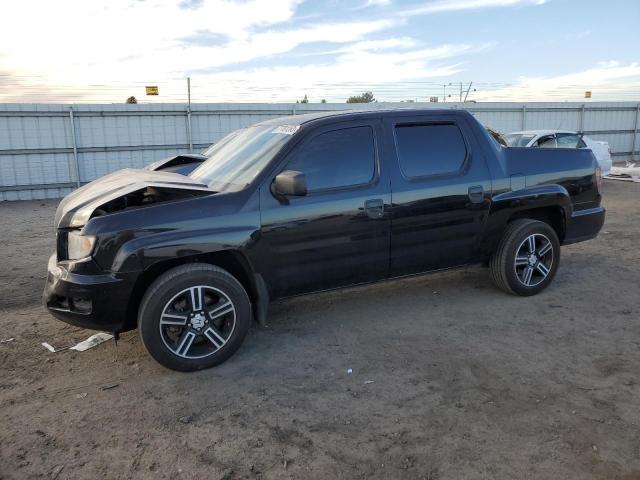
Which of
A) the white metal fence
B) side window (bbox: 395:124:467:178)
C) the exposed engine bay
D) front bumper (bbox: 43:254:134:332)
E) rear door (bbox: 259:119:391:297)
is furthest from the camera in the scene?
the white metal fence

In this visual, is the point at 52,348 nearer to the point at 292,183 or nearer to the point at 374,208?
the point at 292,183

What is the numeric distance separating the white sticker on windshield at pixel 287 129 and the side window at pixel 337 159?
0.59 ft

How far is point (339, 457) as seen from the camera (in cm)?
279

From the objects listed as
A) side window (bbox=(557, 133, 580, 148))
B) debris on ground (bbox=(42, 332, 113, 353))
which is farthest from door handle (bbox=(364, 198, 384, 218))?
side window (bbox=(557, 133, 580, 148))

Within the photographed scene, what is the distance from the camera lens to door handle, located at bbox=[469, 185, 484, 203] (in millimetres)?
4660

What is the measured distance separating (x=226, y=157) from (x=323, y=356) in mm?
1968

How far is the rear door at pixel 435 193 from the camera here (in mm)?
4406

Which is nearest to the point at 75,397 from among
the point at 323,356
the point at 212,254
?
the point at 212,254

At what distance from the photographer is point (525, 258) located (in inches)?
199

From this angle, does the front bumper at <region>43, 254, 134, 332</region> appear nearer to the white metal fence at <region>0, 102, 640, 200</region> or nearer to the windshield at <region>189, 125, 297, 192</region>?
the windshield at <region>189, 125, 297, 192</region>

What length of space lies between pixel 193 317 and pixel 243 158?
1.42 metres

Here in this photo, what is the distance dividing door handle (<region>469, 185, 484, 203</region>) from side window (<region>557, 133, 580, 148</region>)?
872cm

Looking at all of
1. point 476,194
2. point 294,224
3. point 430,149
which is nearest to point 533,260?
point 476,194

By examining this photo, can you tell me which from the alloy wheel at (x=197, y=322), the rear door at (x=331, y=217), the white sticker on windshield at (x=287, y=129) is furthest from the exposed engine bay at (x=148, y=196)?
the white sticker on windshield at (x=287, y=129)
